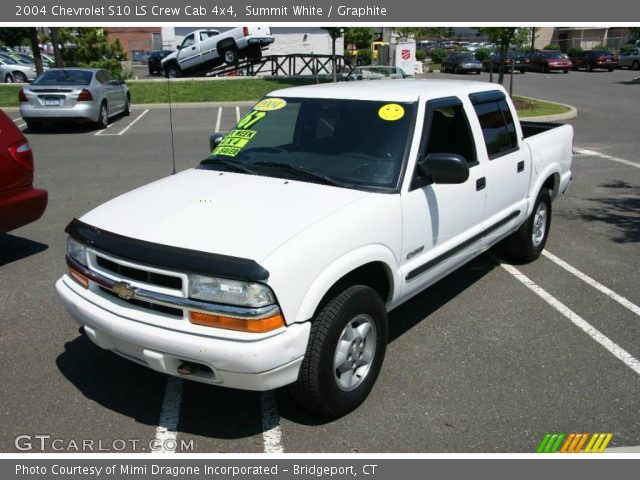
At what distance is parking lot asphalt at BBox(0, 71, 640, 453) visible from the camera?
3393 millimetres

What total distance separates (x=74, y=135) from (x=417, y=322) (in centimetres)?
1222

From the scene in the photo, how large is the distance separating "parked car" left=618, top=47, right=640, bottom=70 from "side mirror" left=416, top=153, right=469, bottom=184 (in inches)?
1706

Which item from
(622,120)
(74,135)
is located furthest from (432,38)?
(74,135)

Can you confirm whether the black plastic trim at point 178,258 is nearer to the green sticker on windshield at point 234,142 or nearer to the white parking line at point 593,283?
the green sticker on windshield at point 234,142

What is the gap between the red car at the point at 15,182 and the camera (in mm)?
5543

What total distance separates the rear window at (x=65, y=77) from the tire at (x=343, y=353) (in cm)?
1346

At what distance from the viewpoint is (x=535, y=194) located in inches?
223

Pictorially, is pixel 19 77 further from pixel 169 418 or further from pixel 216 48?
pixel 169 418

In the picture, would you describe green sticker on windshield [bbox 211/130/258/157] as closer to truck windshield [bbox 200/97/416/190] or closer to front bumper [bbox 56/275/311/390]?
truck windshield [bbox 200/97/416/190]

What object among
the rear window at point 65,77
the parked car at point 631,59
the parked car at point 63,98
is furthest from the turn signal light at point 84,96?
the parked car at point 631,59

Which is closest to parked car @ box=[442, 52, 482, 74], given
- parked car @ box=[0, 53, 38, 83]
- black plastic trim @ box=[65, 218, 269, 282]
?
parked car @ box=[0, 53, 38, 83]

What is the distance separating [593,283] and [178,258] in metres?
4.10

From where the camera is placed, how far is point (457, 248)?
4.44 meters

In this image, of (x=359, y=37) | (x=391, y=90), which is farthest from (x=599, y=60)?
(x=391, y=90)
